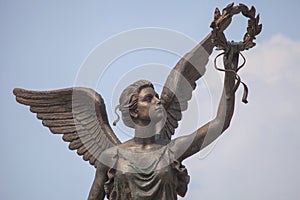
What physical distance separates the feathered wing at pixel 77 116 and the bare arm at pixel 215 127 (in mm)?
1034

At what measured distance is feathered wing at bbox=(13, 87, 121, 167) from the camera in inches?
419

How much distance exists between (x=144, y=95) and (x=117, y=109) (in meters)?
0.42

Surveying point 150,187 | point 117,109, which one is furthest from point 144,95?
point 150,187

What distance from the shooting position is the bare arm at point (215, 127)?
9.44 meters

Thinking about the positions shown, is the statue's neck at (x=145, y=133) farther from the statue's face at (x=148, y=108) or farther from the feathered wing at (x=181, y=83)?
the feathered wing at (x=181, y=83)

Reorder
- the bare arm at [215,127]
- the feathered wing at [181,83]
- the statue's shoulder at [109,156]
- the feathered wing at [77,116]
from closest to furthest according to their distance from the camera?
the bare arm at [215,127] → the statue's shoulder at [109,156] → the feathered wing at [181,83] → the feathered wing at [77,116]

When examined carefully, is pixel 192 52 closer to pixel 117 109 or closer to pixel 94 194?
pixel 117 109

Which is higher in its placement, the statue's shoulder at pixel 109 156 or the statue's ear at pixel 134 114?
the statue's ear at pixel 134 114

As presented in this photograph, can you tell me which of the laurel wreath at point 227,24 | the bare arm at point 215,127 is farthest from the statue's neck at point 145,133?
the laurel wreath at point 227,24

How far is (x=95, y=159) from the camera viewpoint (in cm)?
1066

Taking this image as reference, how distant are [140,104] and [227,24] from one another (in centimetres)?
131

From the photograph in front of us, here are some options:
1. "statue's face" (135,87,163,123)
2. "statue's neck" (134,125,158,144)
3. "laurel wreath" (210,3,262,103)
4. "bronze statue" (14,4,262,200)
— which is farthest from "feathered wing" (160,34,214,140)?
"laurel wreath" (210,3,262,103)

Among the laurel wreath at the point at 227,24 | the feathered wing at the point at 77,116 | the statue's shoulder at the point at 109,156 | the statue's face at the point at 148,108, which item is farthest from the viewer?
the feathered wing at the point at 77,116

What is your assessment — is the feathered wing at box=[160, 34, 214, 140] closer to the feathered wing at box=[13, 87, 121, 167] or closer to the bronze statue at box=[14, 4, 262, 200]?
the bronze statue at box=[14, 4, 262, 200]
